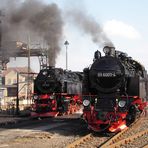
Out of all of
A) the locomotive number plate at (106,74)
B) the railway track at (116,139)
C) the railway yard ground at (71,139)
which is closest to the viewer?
the railway track at (116,139)

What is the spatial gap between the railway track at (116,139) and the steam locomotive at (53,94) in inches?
318

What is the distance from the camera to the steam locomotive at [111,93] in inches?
Result: 583

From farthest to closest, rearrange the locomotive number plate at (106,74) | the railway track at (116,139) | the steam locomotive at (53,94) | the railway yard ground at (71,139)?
the steam locomotive at (53,94) → the locomotive number plate at (106,74) → the railway yard ground at (71,139) → the railway track at (116,139)

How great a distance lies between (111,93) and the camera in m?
15.7

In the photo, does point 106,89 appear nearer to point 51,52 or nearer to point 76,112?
point 76,112

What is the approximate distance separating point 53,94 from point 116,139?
37.3 ft

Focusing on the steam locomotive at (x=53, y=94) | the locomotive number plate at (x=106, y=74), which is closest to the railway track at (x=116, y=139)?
the locomotive number plate at (x=106, y=74)

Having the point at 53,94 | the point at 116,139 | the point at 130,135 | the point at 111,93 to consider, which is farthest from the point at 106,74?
the point at 53,94

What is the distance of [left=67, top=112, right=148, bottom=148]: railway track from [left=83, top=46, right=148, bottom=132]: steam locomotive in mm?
458

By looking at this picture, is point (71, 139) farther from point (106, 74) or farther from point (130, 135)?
point (106, 74)

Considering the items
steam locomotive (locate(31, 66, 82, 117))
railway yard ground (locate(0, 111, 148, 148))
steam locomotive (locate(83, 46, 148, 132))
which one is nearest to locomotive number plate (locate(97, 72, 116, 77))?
steam locomotive (locate(83, 46, 148, 132))

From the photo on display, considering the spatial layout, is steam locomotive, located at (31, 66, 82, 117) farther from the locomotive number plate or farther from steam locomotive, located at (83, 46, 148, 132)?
the locomotive number plate

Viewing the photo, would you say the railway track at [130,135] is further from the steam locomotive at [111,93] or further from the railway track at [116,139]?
the steam locomotive at [111,93]

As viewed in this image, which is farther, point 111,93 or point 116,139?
point 111,93
